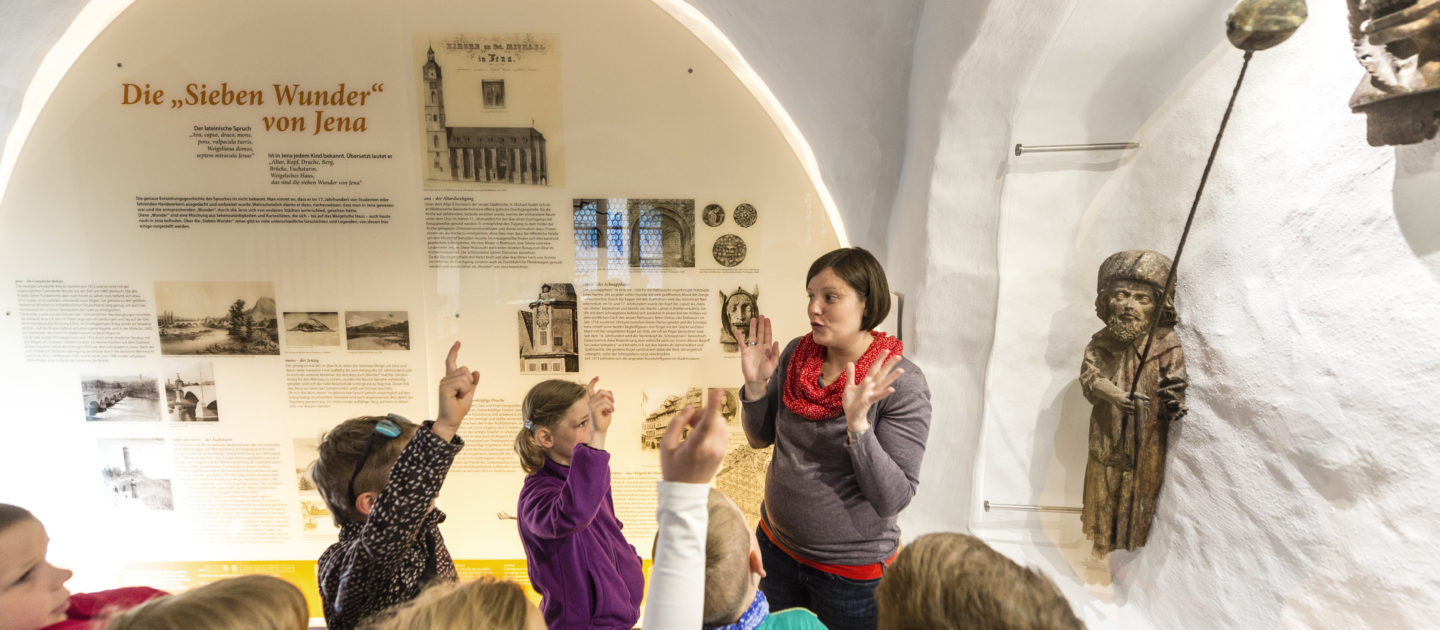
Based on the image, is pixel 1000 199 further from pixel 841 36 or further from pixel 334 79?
pixel 334 79

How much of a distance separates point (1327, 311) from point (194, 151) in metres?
3.55

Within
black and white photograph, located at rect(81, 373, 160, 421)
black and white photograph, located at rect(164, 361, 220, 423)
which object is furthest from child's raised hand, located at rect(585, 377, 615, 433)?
black and white photograph, located at rect(81, 373, 160, 421)

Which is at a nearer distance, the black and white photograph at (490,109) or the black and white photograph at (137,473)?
the black and white photograph at (490,109)

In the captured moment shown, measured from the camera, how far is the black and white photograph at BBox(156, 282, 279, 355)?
254cm

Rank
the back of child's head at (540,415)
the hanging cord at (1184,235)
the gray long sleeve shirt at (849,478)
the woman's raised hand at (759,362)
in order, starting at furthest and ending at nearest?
1. the woman's raised hand at (759,362)
2. the back of child's head at (540,415)
3. the gray long sleeve shirt at (849,478)
4. the hanging cord at (1184,235)

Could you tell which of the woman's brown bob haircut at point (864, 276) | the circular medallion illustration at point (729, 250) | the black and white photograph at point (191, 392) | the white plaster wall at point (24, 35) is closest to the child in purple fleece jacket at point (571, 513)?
the woman's brown bob haircut at point (864, 276)

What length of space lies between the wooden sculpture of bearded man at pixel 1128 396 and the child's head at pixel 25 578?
2.38m

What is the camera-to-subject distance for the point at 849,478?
1632 mm

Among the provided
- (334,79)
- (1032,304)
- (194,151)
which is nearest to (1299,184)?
(1032,304)

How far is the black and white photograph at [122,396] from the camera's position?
2609 millimetres

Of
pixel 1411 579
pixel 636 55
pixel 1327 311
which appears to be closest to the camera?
pixel 1411 579

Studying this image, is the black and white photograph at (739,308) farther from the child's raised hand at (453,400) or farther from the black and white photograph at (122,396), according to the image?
the black and white photograph at (122,396)

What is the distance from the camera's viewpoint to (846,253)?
1.67 meters

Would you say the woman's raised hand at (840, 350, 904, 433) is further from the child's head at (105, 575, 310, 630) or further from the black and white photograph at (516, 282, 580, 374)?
the black and white photograph at (516, 282, 580, 374)
